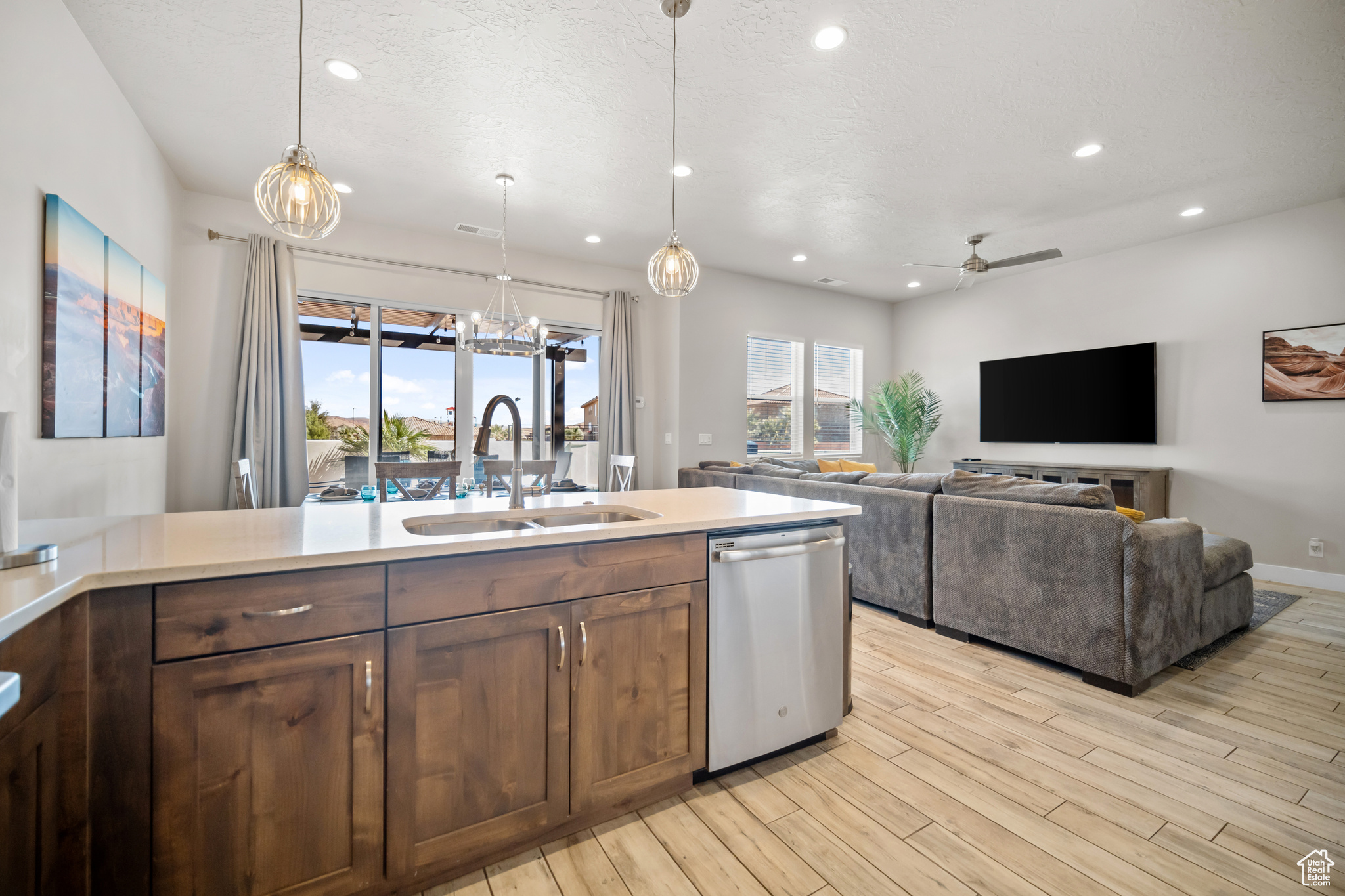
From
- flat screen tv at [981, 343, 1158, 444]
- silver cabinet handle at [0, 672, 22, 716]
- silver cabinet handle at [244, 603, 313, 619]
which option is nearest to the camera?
silver cabinet handle at [0, 672, 22, 716]

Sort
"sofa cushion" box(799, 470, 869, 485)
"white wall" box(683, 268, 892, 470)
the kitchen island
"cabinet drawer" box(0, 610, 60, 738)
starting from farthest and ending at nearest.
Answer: "white wall" box(683, 268, 892, 470) < "sofa cushion" box(799, 470, 869, 485) < the kitchen island < "cabinet drawer" box(0, 610, 60, 738)

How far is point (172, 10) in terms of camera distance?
7.54 ft

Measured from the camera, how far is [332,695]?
1.30 m

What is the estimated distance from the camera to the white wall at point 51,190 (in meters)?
1.95

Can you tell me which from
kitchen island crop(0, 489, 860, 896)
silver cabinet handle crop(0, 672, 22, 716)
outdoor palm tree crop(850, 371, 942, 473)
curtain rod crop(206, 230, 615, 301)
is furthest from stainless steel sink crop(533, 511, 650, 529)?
outdoor palm tree crop(850, 371, 942, 473)

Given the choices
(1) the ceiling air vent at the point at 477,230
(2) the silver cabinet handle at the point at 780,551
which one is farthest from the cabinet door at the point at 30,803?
(1) the ceiling air vent at the point at 477,230

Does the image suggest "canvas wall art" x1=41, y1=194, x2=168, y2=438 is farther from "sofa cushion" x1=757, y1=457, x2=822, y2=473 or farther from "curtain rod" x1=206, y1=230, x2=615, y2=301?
"sofa cushion" x1=757, y1=457, x2=822, y2=473

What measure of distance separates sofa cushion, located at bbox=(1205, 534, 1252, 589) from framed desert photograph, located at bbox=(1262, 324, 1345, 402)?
1976 millimetres

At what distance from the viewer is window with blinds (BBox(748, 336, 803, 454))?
6.38 metres

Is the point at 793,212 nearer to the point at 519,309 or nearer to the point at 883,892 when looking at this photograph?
the point at 519,309

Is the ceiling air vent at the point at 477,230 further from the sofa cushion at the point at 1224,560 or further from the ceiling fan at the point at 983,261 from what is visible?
the sofa cushion at the point at 1224,560

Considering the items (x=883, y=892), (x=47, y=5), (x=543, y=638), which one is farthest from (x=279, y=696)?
(x=47, y=5)

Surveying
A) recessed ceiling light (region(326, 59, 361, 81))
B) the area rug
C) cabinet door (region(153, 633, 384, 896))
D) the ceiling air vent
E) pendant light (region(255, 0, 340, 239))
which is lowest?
the area rug

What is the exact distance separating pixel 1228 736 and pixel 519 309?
5346mm
